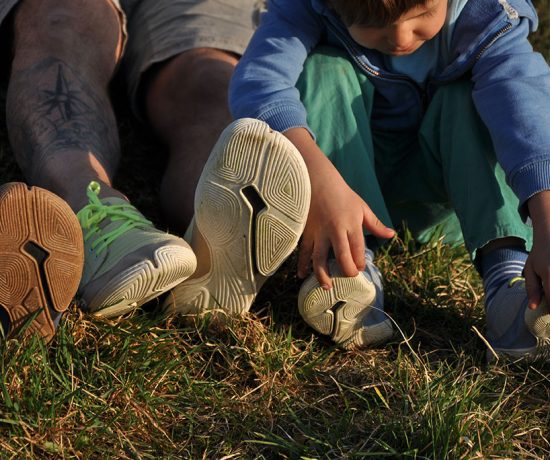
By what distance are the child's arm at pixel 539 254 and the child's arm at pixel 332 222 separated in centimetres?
31

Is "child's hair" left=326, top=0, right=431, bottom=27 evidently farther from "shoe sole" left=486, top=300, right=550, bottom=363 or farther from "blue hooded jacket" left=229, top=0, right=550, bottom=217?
"shoe sole" left=486, top=300, right=550, bottom=363

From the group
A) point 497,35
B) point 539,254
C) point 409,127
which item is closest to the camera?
point 539,254

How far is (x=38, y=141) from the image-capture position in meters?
2.42

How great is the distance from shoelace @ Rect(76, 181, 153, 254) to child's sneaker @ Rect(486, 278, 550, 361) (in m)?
0.82

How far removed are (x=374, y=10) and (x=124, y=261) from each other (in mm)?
759

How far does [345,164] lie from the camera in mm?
2195

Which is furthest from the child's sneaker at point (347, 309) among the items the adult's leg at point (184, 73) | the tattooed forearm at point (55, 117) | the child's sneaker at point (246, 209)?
the tattooed forearm at point (55, 117)

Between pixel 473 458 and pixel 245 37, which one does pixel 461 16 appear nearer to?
pixel 245 37

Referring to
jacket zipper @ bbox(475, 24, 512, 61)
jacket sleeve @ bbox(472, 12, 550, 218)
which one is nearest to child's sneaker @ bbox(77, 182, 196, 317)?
jacket sleeve @ bbox(472, 12, 550, 218)

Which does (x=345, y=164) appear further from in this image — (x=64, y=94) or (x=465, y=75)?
(x=64, y=94)

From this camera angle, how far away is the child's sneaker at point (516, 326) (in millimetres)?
1955

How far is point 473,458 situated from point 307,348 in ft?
1.73

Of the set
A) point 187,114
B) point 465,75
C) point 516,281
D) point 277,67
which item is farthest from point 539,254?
point 187,114

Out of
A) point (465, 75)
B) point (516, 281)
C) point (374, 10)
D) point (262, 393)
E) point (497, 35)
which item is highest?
point (374, 10)
